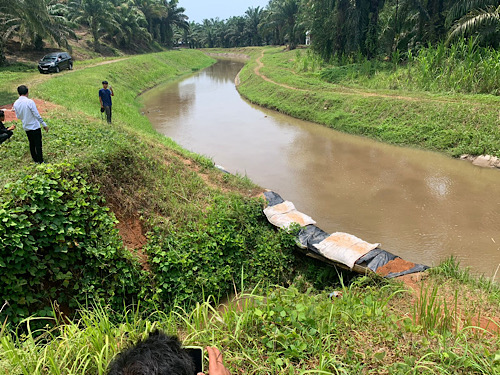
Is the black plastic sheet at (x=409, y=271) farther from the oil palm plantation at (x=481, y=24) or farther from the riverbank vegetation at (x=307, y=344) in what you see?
the oil palm plantation at (x=481, y=24)

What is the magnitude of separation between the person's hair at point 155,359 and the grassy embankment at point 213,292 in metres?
0.85

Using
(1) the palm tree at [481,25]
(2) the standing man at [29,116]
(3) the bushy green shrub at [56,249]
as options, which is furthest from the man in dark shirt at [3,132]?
(1) the palm tree at [481,25]

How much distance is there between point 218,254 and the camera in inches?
209

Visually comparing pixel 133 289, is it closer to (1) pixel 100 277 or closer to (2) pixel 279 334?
(1) pixel 100 277

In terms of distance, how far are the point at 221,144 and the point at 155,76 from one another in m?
18.4

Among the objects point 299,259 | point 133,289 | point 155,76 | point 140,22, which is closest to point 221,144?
point 299,259

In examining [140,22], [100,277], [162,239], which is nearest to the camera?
[100,277]

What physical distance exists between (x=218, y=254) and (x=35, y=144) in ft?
11.4

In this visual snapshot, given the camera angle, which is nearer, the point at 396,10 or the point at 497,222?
the point at 497,222

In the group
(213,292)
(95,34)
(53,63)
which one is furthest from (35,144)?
(95,34)

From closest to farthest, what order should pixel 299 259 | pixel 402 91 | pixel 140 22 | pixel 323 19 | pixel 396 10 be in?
pixel 299 259
pixel 402 91
pixel 396 10
pixel 323 19
pixel 140 22

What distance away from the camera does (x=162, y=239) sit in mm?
5273

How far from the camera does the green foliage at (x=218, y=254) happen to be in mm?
4883

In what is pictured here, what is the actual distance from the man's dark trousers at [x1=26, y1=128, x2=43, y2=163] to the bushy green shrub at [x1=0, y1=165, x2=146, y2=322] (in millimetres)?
918
